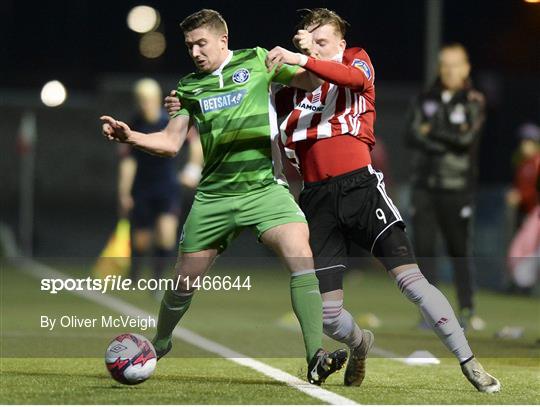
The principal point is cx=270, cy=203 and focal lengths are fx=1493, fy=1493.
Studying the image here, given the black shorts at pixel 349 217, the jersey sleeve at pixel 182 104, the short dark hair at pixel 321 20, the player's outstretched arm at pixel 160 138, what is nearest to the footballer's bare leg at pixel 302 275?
the black shorts at pixel 349 217

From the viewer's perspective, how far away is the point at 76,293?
15.8m

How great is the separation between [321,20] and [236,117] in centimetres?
77

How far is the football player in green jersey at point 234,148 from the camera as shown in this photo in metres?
8.28

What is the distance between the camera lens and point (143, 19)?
3997 centimetres

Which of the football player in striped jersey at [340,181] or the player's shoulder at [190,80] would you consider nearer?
the football player in striped jersey at [340,181]

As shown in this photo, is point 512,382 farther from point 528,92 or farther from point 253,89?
point 528,92

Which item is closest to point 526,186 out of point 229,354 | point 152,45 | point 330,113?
point 229,354

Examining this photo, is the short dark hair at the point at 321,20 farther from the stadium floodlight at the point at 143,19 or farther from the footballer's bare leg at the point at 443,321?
the stadium floodlight at the point at 143,19

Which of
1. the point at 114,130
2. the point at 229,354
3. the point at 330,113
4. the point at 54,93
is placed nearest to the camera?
the point at 114,130

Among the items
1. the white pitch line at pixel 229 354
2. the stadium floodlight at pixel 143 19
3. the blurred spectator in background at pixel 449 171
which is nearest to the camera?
the white pitch line at pixel 229 354

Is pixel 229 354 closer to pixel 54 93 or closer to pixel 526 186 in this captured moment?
pixel 54 93

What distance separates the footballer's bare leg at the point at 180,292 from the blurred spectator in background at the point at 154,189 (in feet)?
20.9

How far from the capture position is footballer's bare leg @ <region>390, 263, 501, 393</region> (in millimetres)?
8086

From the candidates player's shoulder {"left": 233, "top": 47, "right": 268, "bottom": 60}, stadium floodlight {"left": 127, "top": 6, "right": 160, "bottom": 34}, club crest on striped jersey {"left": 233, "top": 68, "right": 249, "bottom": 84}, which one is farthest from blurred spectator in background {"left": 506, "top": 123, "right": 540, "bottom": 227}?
stadium floodlight {"left": 127, "top": 6, "right": 160, "bottom": 34}
